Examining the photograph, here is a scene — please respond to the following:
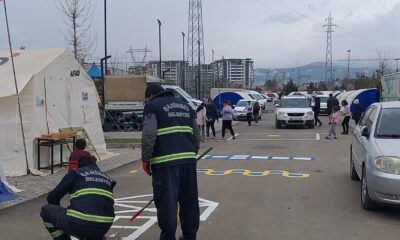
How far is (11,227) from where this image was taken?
7.32m

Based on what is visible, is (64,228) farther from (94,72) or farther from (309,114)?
(309,114)

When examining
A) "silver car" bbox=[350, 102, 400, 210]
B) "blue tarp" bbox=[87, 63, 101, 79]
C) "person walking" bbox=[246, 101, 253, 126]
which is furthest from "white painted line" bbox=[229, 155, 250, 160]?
"person walking" bbox=[246, 101, 253, 126]

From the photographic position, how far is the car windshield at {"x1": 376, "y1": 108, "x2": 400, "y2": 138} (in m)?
8.37

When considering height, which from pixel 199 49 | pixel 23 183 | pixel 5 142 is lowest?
pixel 23 183

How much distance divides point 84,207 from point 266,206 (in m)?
4.01

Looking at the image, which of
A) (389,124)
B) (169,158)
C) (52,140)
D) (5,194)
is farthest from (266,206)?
(52,140)

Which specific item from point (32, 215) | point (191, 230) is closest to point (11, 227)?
point (32, 215)

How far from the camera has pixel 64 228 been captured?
5.22 meters

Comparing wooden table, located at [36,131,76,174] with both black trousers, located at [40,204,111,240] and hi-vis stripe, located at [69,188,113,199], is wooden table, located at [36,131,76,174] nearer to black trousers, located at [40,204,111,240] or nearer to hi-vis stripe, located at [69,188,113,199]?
black trousers, located at [40,204,111,240]

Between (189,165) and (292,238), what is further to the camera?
(292,238)

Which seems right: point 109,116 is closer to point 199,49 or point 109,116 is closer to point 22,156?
point 22,156

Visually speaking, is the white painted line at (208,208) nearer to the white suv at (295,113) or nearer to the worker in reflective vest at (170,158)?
the worker in reflective vest at (170,158)

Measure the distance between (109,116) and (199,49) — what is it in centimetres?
3304

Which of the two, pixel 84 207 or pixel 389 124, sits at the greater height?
pixel 389 124
